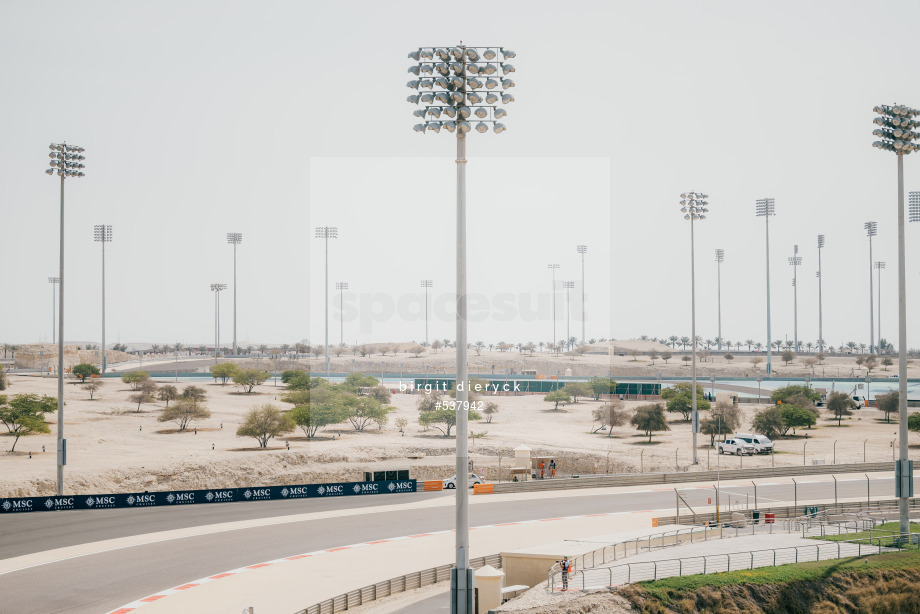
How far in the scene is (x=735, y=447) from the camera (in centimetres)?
6353

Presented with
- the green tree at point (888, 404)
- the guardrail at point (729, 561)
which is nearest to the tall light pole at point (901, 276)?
the guardrail at point (729, 561)

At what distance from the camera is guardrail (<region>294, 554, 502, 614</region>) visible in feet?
81.3

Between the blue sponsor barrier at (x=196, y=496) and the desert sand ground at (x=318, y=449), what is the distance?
299 inches

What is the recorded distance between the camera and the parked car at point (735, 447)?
63.2m

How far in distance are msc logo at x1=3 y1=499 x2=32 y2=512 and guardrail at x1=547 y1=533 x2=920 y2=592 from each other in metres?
29.6

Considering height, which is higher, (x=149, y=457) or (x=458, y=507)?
(x=458, y=507)

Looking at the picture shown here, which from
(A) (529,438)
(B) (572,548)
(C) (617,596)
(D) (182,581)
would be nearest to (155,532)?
(D) (182,581)

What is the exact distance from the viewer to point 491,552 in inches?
1308

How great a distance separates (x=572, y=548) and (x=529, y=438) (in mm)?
42934

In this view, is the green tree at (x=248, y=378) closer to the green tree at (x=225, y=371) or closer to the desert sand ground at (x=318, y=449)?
the green tree at (x=225, y=371)

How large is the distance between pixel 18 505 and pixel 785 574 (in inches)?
1449

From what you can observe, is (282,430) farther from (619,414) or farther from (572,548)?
(572,548)

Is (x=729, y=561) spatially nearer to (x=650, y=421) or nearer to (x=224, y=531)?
(x=224, y=531)

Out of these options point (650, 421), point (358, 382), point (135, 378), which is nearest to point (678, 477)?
point (650, 421)
